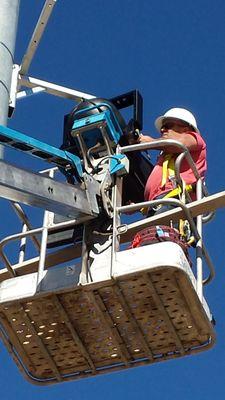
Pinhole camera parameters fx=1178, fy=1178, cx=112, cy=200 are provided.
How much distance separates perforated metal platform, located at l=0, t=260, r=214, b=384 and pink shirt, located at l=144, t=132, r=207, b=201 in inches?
58.8

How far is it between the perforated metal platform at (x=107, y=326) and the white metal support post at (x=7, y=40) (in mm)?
1475

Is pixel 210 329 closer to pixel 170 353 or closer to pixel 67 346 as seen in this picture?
pixel 170 353

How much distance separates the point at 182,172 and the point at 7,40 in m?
2.33

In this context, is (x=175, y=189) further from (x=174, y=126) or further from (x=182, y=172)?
(x=174, y=126)

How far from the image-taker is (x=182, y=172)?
1162 cm

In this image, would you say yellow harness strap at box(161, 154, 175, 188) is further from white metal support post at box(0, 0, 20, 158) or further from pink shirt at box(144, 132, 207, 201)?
white metal support post at box(0, 0, 20, 158)

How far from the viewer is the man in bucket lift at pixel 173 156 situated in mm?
11365

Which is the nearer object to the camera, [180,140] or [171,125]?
[180,140]

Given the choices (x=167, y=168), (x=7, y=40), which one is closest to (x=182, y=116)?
A: (x=167, y=168)

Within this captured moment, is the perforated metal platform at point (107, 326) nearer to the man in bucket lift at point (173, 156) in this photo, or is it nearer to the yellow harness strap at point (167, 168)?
the man in bucket lift at point (173, 156)

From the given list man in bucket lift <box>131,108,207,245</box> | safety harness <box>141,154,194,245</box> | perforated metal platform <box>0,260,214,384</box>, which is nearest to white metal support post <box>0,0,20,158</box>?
perforated metal platform <box>0,260,214,384</box>

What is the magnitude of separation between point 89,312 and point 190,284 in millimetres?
992

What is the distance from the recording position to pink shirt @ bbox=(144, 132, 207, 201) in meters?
11.4

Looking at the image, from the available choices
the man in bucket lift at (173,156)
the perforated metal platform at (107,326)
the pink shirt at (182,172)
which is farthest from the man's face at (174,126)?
the perforated metal platform at (107,326)
